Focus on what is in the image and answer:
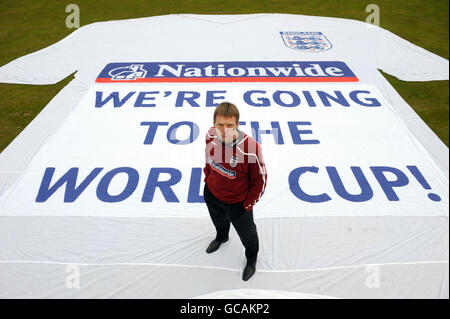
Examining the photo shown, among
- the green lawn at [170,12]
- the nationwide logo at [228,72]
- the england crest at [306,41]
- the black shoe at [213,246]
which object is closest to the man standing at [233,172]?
the black shoe at [213,246]

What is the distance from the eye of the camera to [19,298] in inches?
73.4

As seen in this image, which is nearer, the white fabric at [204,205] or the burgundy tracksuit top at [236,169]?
the burgundy tracksuit top at [236,169]

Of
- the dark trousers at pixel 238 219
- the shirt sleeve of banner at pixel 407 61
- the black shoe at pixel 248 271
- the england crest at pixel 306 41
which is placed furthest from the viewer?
the england crest at pixel 306 41

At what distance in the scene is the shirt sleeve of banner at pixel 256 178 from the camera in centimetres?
150

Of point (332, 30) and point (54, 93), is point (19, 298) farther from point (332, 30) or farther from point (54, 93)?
point (332, 30)

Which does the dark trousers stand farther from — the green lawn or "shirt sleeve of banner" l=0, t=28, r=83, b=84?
"shirt sleeve of banner" l=0, t=28, r=83, b=84

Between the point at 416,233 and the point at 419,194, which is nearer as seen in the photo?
the point at 416,233

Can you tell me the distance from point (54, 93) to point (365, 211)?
4168 millimetres

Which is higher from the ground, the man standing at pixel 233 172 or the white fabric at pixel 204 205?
the man standing at pixel 233 172

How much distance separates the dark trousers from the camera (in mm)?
1656

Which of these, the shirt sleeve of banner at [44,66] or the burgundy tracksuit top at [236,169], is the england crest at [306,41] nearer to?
the shirt sleeve of banner at [44,66]

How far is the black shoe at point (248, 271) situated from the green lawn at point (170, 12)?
2.57 metres

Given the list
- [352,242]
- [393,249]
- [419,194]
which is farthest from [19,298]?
[419,194]

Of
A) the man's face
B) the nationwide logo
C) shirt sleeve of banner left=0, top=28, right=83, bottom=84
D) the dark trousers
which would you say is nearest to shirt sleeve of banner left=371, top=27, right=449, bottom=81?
the nationwide logo
